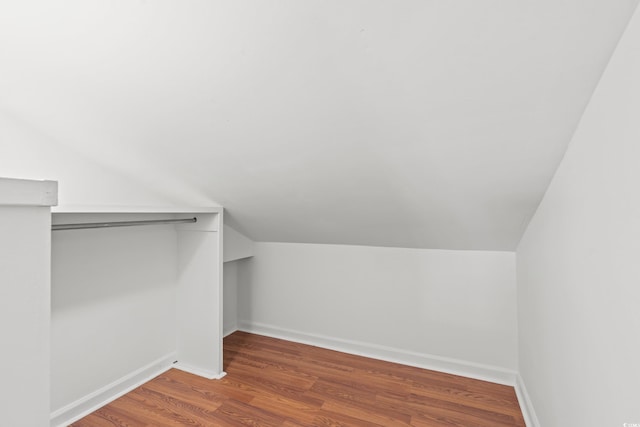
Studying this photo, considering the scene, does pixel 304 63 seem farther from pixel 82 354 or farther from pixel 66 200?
pixel 82 354

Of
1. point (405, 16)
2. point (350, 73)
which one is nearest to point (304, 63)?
point (350, 73)

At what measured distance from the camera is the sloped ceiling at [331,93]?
0.85 metres

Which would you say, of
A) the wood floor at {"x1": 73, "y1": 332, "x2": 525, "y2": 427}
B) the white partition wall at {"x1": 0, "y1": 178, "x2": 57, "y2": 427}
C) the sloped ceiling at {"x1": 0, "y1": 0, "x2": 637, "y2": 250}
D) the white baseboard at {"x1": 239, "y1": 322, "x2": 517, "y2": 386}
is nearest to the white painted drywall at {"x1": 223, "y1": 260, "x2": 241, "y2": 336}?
the white baseboard at {"x1": 239, "y1": 322, "x2": 517, "y2": 386}

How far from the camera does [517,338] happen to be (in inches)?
79.1

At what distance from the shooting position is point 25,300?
64 cm

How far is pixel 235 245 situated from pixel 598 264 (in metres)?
2.28

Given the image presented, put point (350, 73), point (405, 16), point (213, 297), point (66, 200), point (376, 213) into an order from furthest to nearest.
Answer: point (213, 297), point (376, 213), point (66, 200), point (350, 73), point (405, 16)

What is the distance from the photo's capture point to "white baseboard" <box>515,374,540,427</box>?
1578 millimetres

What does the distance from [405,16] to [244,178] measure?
1.19 metres

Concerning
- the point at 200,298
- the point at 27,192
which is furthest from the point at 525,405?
the point at 27,192

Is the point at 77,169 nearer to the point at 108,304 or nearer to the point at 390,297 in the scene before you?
the point at 108,304

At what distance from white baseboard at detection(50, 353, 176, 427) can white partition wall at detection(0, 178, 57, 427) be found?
1324mm

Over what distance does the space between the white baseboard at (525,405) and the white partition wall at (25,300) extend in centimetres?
194

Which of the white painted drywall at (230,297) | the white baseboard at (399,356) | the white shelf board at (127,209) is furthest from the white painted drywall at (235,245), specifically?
the white baseboard at (399,356)
